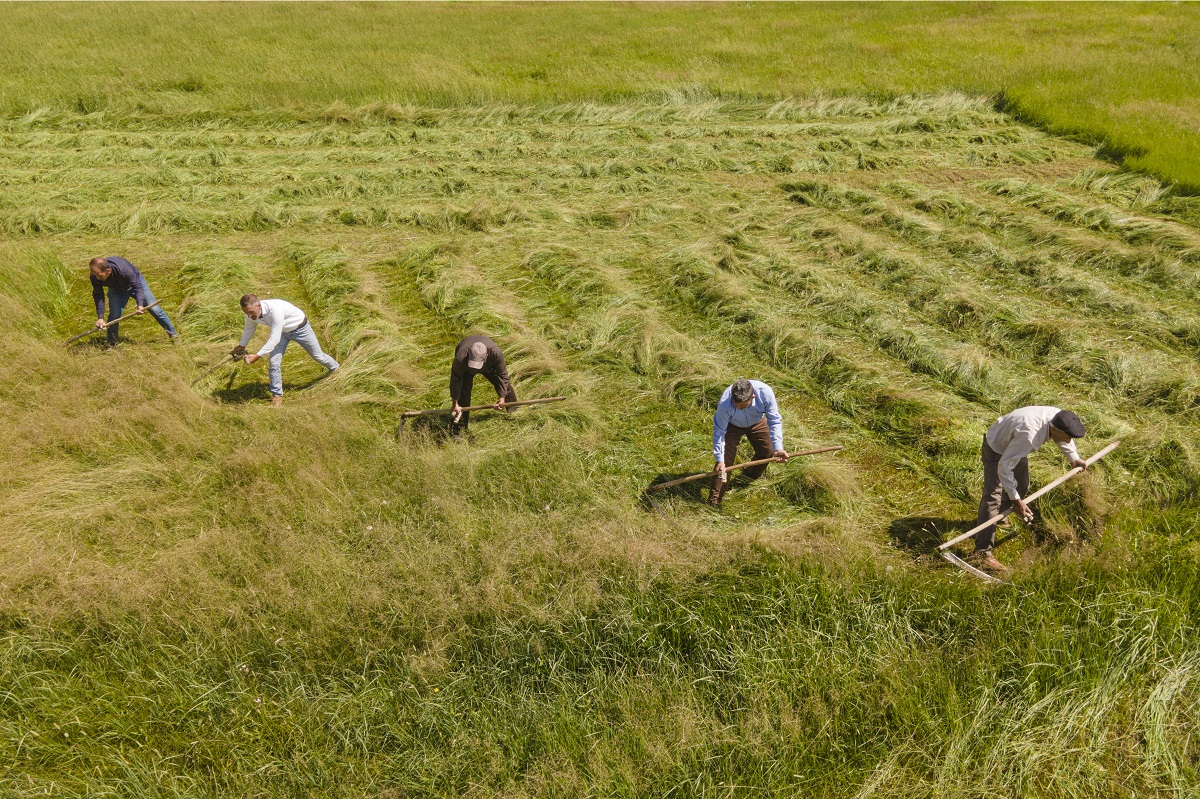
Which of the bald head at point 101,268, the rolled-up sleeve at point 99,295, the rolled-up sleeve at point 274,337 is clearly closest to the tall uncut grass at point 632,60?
the rolled-up sleeve at point 99,295

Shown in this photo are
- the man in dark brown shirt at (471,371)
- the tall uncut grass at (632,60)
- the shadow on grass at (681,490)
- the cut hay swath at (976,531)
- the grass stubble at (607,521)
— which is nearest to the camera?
the grass stubble at (607,521)

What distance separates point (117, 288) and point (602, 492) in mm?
6249

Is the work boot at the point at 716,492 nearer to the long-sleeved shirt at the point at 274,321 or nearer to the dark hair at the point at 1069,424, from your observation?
the dark hair at the point at 1069,424

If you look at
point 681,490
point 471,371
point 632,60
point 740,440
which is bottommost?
point 681,490

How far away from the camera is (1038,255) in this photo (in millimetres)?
9938

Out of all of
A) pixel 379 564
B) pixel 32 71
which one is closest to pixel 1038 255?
pixel 379 564

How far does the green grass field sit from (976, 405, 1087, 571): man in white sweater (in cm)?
37

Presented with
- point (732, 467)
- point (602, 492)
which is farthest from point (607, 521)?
point (732, 467)

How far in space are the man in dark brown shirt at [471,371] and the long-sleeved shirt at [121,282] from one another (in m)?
4.29

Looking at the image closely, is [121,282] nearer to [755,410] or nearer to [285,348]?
[285,348]

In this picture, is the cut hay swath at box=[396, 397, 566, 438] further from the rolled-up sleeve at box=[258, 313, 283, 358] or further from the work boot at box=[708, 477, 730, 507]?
the work boot at box=[708, 477, 730, 507]

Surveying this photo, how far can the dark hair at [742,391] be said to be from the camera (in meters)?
5.70

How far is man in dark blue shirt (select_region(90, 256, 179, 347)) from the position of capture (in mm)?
8328

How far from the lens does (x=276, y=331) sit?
7.62 meters
